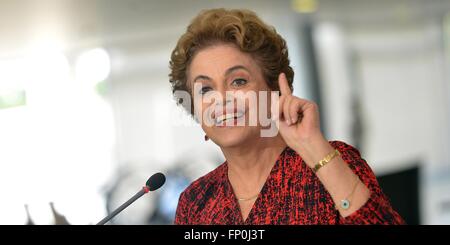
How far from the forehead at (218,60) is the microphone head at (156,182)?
1.02 ft

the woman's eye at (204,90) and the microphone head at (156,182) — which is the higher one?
the woman's eye at (204,90)

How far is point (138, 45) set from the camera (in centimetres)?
190

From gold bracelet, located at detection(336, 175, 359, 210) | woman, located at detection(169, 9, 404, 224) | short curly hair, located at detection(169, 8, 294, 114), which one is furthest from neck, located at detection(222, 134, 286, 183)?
gold bracelet, located at detection(336, 175, 359, 210)

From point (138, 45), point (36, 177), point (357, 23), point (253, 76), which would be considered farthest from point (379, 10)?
point (36, 177)

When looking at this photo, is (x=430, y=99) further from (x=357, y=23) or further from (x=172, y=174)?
(x=172, y=174)

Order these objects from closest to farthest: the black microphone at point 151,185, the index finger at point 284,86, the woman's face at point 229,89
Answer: the index finger at point 284,86, the woman's face at point 229,89, the black microphone at point 151,185

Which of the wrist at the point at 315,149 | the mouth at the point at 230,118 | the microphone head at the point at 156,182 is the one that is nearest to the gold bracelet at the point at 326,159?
the wrist at the point at 315,149

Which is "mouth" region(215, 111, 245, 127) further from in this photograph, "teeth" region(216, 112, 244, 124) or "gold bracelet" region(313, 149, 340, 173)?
"gold bracelet" region(313, 149, 340, 173)

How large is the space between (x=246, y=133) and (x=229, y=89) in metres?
0.11

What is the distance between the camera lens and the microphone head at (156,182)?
185 cm

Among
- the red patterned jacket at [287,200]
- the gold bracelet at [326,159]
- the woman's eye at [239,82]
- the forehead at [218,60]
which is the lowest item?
the red patterned jacket at [287,200]

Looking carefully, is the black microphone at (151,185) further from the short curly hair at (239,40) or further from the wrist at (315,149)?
Answer: the wrist at (315,149)

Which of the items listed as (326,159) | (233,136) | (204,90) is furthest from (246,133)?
(326,159)

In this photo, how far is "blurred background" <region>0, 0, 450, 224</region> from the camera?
1.71 meters
